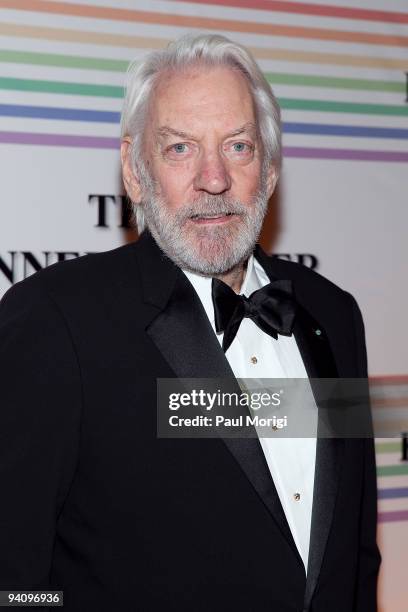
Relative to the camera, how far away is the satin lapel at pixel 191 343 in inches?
56.3

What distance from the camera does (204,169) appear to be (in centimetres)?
153

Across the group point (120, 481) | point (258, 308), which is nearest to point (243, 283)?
point (258, 308)

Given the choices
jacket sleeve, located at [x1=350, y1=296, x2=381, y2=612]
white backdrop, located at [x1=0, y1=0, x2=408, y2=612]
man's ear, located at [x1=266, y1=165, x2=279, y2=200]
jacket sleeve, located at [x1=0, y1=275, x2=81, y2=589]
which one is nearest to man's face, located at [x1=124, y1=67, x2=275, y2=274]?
man's ear, located at [x1=266, y1=165, x2=279, y2=200]

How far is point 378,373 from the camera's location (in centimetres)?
260

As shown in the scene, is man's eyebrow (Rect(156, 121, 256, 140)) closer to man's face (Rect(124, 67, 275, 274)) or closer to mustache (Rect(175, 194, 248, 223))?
man's face (Rect(124, 67, 275, 274))

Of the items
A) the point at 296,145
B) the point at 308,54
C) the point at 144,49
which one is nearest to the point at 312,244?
the point at 296,145

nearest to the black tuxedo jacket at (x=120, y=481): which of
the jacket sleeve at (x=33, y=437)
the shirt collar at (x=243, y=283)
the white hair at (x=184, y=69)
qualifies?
the jacket sleeve at (x=33, y=437)

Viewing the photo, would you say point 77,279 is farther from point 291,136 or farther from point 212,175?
point 291,136

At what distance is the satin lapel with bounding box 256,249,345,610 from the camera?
149 cm

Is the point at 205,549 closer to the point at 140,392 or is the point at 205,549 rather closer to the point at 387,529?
the point at 140,392

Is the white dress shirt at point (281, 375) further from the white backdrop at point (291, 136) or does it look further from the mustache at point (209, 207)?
the white backdrop at point (291, 136)

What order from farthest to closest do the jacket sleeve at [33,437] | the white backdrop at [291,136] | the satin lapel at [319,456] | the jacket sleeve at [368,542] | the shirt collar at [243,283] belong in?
the white backdrop at [291,136] → the jacket sleeve at [368,542] → the shirt collar at [243,283] → the satin lapel at [319,456] → the jacket sleeve at [33,437]

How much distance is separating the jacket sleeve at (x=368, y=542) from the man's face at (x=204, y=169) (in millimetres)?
414

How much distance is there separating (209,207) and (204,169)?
0.07 meters
